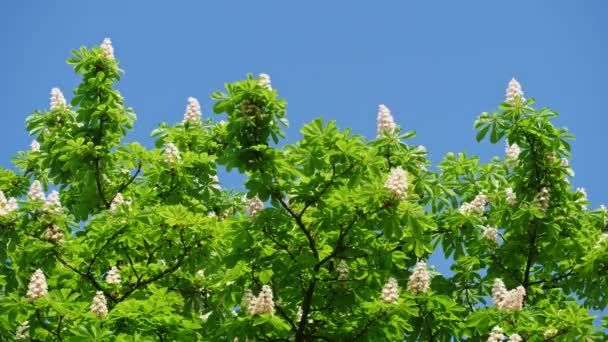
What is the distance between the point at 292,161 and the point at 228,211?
21.3 feet

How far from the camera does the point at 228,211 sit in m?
20.6

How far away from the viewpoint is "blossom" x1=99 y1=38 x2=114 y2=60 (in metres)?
18.1

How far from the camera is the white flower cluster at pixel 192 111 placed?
2008 cm

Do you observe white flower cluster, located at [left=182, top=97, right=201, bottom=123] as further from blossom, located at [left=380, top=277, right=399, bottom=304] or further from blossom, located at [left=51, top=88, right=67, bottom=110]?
blossom, located at [left=380, top=277, right=399, bottom=304]

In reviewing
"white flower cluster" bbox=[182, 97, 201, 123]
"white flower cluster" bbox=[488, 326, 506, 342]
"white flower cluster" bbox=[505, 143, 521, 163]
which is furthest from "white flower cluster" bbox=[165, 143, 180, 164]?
"white flower cluster" bbox=[488, 326, 506, 342]

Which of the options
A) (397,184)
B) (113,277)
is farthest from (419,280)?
(113,277)

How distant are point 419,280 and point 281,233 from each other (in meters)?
2.25

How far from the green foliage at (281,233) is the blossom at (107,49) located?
0.51ft

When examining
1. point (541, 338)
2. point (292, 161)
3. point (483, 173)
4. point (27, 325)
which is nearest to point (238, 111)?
point (292, 161)

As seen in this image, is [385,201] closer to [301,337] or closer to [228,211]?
[301,337]

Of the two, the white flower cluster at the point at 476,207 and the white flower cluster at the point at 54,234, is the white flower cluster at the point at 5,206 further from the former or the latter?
the white flower cluster at the point at 476,207

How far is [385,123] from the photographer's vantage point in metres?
16.8

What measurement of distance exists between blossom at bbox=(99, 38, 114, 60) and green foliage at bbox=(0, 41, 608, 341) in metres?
0.15

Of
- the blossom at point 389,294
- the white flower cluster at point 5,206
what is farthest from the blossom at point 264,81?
the white flower cluster at point 5,206
